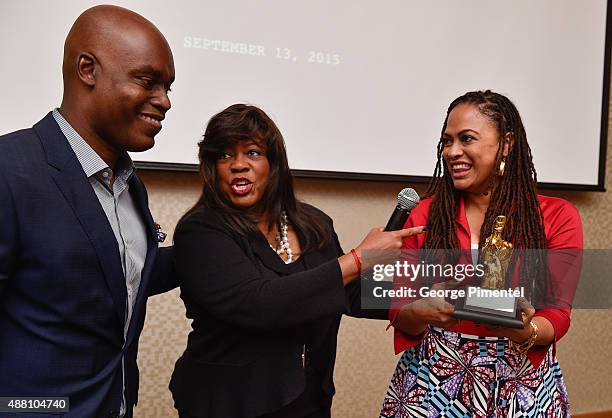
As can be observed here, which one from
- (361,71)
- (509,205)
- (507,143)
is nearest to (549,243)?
(509,205)

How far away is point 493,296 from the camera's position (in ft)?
3.37

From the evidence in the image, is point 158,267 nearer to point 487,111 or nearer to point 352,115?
point 487,111

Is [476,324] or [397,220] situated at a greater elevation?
[397,220]

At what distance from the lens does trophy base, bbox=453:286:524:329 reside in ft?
3.24

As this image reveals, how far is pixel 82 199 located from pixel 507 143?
3.11 ft

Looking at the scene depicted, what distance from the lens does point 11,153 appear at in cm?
79

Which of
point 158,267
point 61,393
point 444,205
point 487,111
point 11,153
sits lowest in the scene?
point 61,393

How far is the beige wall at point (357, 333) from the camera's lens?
80.7 inches

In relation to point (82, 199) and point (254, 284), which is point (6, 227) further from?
point (254, 284)

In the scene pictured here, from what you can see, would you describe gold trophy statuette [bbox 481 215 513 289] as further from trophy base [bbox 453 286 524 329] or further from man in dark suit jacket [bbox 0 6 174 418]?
man in dark suit jacket [bbox 0 6 174 418]

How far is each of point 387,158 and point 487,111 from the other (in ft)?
3.43

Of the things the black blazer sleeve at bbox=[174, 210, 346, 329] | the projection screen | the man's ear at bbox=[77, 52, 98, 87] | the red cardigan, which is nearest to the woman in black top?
the black blazer sleeve at bbox=[174, 210, 346, 329]

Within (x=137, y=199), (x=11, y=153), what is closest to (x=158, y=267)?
(x=137, y=199)

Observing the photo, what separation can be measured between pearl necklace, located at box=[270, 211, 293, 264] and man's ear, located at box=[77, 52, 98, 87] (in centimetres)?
56
